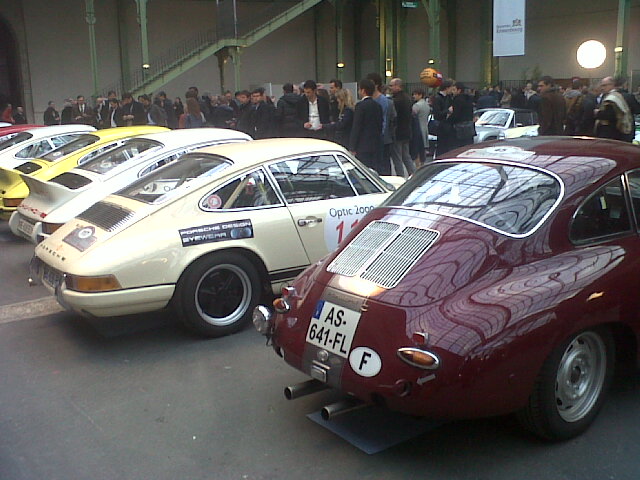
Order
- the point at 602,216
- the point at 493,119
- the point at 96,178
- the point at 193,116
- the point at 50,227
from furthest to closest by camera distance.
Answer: the point at 493,119 → the point at 193,116 → the point at 96,178 → the point at 50,227 → the point at 602,216

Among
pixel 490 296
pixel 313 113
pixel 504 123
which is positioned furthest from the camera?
pixel 504 123

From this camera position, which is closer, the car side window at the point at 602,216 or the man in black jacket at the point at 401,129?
the car side window at the point at 602,216

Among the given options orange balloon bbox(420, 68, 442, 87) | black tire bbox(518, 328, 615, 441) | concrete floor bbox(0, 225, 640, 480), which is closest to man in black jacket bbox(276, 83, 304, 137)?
orange balloon bbox(420, 68, 442, 87)

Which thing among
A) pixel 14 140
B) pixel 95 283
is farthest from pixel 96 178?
pixel 14 140

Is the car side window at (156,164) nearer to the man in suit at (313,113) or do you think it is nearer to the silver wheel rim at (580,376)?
the man in suit at (313,113)

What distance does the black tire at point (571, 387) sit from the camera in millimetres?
3502

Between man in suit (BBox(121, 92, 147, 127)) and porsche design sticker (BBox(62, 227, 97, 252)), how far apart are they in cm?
1063

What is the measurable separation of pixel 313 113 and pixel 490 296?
804 cm

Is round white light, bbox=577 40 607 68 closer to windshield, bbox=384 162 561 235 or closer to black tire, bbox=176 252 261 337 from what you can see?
black tire, bbox=176 252 261 337

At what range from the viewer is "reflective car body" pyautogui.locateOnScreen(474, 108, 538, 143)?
52.5 feet

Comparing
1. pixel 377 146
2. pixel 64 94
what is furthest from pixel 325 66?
pixel 377 146

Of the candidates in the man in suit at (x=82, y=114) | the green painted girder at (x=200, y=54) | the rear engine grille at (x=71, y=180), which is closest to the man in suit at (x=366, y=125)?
the rear engine grille at (x=71, y=180)

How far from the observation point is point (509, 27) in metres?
15.8

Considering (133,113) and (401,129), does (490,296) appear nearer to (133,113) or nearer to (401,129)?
(401,129)
